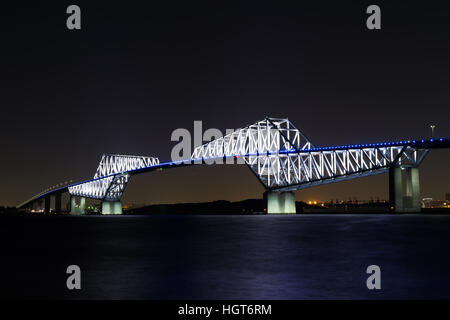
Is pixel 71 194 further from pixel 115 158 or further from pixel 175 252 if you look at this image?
pixel 175 252

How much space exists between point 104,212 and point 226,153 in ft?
182

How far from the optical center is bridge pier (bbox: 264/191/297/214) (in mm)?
115000

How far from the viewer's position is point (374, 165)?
330 ft

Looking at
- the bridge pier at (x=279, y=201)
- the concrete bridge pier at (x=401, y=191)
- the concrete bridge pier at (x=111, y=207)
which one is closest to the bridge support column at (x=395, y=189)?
the concrete bridge pier at (x=401, y=191)

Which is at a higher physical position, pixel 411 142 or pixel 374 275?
pixel 411 142

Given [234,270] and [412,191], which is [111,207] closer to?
[412,191]

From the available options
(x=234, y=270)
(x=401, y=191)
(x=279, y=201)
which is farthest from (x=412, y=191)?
(x=234, y=270)

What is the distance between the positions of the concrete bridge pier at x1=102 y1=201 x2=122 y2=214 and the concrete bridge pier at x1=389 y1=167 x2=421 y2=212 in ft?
296

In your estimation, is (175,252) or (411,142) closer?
(175,252)

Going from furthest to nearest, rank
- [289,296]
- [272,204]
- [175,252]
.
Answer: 1. [272,204]
2. [175,252]
3. [289,296]

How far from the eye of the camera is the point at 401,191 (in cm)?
9119

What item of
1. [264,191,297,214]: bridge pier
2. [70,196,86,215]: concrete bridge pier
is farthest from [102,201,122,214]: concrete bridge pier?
[264,191,297,214]: bridge pier

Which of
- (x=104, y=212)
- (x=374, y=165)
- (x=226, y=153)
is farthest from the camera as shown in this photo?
(x=104, y=212)
